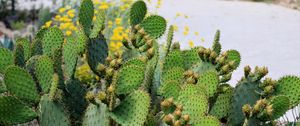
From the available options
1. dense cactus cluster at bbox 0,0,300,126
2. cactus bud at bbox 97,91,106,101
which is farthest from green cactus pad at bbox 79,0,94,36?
cactus bud at bbox 97,91,106,101

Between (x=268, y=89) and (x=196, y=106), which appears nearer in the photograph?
(x=196, y=106)

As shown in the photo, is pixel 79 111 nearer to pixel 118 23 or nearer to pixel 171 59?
pixel 171 59

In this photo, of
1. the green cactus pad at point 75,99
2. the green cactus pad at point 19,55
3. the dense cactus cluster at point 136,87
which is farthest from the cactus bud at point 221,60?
the green cactus pad at point 19,55

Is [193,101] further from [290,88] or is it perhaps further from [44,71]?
[44,71]

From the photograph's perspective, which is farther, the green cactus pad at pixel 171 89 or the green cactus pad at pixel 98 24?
the green cactus pad at pixel 98 24

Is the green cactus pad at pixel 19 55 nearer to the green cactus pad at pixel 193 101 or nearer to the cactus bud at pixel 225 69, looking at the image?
the green cactus pad at pixel 193 101

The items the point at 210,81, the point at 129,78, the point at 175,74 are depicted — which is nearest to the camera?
the point at 129,78

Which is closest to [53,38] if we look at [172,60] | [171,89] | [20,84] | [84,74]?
[20,84]
